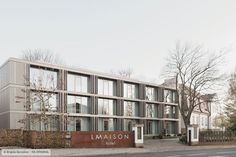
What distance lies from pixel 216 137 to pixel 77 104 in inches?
678

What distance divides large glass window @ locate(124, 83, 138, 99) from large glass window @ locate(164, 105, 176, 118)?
804cm

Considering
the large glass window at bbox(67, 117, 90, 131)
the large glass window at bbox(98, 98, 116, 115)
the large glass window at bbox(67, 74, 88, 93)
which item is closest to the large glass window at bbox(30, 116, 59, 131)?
the large glass window at bbox(67, 117, 90, 131)

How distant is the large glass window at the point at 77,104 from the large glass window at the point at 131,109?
7.57m

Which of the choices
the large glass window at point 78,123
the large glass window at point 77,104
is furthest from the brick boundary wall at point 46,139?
the large glass window at point 77,104

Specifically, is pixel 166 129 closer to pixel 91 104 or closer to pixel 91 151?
pixel 91 104

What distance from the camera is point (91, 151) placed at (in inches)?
1105

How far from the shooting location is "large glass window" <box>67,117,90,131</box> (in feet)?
148

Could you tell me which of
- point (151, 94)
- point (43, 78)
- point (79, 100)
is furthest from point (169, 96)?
point (43, 78)

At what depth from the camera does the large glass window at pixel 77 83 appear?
45.6m

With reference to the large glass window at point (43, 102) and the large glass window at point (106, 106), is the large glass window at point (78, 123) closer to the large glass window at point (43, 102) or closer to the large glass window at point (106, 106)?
the large glass window at point (106, 106)

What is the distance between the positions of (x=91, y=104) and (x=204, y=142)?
52.8 ft

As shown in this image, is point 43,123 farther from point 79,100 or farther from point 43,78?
point 79,100

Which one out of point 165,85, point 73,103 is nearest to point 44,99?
point 73,103

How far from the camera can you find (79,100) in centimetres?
4666
